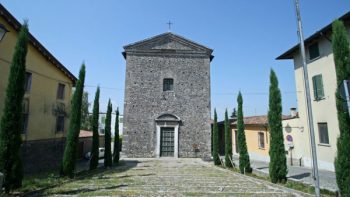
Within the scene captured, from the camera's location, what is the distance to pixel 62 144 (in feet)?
54.5

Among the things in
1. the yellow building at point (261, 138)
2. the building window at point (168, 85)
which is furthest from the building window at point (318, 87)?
the building window at point (168, 85)

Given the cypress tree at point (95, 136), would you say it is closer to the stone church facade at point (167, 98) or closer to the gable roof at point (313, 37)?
the stone church facade at point (167, 98)

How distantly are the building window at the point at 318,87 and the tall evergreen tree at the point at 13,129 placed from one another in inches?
591

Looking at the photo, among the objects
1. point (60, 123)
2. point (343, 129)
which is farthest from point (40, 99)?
point (343, 129)

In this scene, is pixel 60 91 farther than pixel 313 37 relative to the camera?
Yes

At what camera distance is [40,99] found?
14.5 metres

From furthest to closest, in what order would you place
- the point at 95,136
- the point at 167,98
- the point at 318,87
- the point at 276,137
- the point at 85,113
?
the point at 85,113 < the point at 167,98 < the point at 318,87 < the point at 95,136 < the point at 276,137

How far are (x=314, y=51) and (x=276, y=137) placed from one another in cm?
761

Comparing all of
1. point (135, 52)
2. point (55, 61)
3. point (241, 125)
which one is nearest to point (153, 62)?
point (135, 52)

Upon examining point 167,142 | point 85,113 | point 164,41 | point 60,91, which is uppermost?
point 164,41

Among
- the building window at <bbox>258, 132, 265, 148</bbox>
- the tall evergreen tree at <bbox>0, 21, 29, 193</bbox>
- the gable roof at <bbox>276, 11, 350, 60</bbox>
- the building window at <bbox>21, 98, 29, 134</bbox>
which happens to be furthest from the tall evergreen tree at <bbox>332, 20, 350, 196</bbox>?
the building window at <bbox>21, 98, 29, 134</bbox>

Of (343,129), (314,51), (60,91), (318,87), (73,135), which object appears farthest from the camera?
(60,91)

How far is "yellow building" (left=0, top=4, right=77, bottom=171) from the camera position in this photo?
12.1m

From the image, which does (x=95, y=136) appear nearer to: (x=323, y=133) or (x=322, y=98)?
(x=323, y=133)
